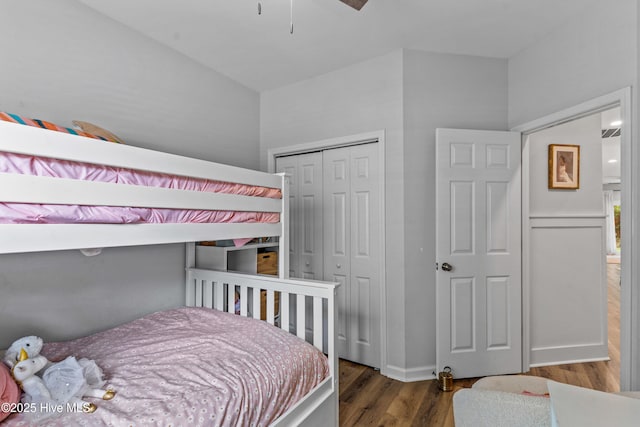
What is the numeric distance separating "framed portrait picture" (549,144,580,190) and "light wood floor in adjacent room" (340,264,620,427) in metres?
1.51

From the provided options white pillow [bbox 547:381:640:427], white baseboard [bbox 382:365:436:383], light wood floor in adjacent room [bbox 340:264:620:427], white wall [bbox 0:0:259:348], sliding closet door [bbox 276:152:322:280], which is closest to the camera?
white pillow [bbox 547:381:640:427]

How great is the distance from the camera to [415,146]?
8.03 feet

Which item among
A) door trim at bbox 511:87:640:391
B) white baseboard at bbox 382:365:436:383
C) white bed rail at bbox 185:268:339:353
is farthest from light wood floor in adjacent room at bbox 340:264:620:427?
door trim at bbox 511:87:640:391

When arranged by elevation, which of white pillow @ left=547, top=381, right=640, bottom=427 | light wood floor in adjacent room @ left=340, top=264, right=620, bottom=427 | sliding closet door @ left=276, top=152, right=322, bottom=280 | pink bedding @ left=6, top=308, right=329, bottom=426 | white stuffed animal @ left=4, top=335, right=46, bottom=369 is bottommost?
light wood floor in adjacent room @ left=340, top=264, right=620, bottom=427

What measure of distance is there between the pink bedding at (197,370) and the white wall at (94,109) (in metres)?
0.23

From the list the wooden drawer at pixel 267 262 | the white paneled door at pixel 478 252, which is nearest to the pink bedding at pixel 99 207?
the wooden drawer at pixel 267 262

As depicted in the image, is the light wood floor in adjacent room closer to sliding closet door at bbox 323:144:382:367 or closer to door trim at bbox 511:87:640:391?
sliding closet door at bbox 323:144:382:367

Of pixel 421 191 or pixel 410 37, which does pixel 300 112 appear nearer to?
pixel 410 37

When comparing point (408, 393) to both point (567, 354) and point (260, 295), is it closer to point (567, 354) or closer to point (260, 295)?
point (260, 295)

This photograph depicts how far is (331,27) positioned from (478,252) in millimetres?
2016

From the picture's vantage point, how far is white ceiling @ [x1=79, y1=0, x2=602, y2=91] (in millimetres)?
1940

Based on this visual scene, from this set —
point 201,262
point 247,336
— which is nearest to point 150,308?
point 201,262

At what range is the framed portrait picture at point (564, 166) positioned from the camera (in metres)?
2.67

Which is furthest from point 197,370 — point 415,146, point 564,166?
point 564,166
